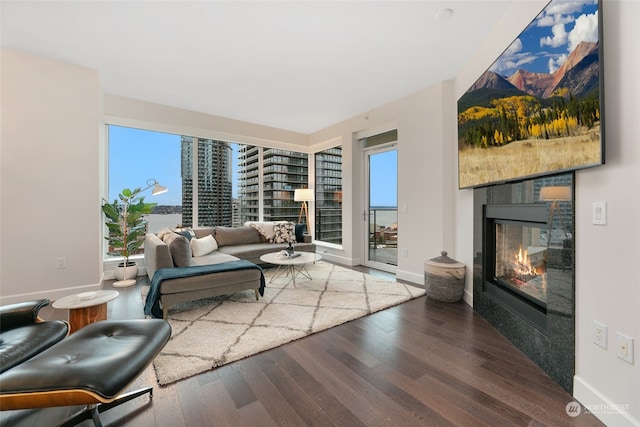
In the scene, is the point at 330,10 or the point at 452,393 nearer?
the point at 452,393

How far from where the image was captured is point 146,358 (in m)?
1.29

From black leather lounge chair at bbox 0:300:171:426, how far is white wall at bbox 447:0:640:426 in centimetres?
236

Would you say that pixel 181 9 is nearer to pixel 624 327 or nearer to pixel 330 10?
pixel 330 10

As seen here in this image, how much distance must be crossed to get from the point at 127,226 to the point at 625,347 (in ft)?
17.0

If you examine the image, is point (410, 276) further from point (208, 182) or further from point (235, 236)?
point (208, 182)

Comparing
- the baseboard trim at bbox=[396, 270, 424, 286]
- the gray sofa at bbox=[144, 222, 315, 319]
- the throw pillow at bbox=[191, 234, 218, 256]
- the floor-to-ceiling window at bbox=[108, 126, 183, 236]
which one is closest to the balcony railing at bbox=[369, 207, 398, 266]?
the baseboard trim at bbox=[396, 270, 424, 286]

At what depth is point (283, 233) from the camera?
486 cm

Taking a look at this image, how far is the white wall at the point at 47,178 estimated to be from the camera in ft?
9.50

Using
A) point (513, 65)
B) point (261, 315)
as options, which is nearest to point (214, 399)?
point (261, 315)

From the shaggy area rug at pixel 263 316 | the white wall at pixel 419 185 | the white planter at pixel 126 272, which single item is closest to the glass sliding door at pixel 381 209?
the white wall at pixel 419 185

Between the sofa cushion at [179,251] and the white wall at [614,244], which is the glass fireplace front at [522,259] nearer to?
the white wall at [614,244]

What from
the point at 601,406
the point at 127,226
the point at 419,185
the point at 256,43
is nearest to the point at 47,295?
the point at 127,226

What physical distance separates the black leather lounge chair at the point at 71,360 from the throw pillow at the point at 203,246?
7.35ft

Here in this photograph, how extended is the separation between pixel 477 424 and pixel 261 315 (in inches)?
75.6
